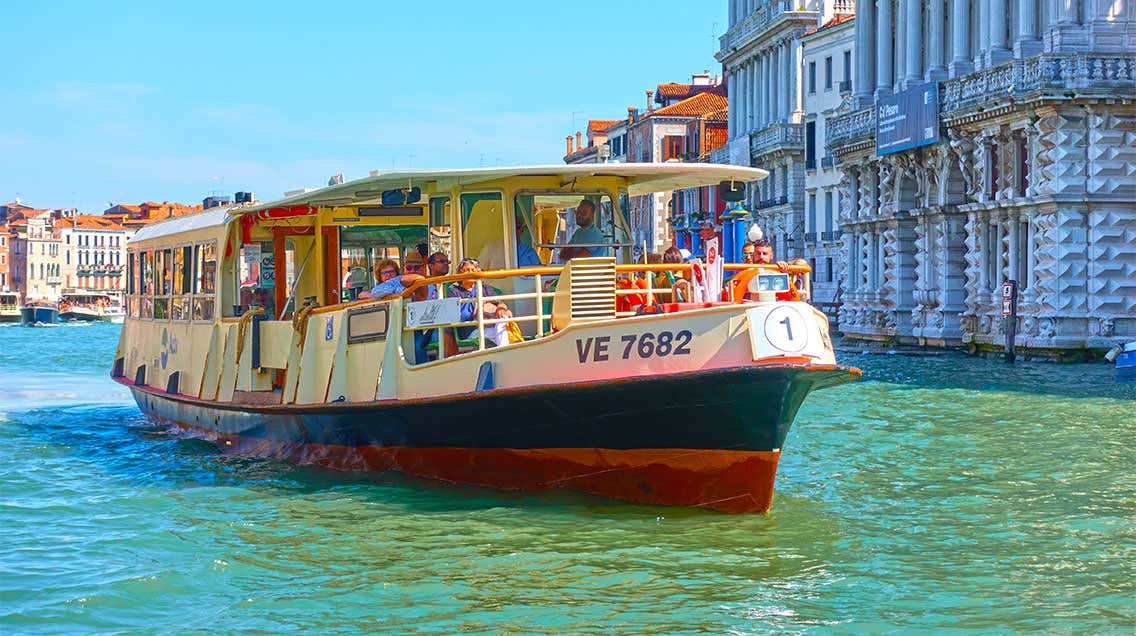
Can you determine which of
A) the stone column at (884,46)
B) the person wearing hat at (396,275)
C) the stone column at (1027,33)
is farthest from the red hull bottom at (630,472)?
the stone column at (884,46)

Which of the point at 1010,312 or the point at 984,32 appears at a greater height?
the point at 984,32

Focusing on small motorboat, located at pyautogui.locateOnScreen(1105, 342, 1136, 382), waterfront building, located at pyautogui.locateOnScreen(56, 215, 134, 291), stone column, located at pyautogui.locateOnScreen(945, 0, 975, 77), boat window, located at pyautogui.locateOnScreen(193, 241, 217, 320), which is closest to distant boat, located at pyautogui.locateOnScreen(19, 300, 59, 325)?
waterfront building, located at pyautogui.locateOnScreen(56, 215, 134, 291)

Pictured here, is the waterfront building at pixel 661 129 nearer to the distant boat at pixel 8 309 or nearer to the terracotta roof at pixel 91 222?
the distant boat at pixel 8 309

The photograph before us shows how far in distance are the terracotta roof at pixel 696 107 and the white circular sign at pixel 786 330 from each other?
76.9 meters

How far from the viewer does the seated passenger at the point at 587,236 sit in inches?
583

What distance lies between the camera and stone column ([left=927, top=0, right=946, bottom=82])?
145 ft

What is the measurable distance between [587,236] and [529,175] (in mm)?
817

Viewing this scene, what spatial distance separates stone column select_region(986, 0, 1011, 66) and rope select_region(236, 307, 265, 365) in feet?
87.4

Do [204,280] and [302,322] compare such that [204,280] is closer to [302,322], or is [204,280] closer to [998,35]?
[302,322]

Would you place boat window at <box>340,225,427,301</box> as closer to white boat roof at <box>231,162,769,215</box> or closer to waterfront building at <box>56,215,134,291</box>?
white boat roof at <box>231,162,769,215</box>

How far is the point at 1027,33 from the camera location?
37719mm

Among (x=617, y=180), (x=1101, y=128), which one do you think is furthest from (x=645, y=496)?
(x=1101, y=128)

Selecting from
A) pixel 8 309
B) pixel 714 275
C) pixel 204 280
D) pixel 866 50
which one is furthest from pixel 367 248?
pixel 8 309

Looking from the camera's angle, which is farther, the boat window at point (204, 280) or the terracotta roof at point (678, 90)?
the terracotta roof at point (678, 90)
